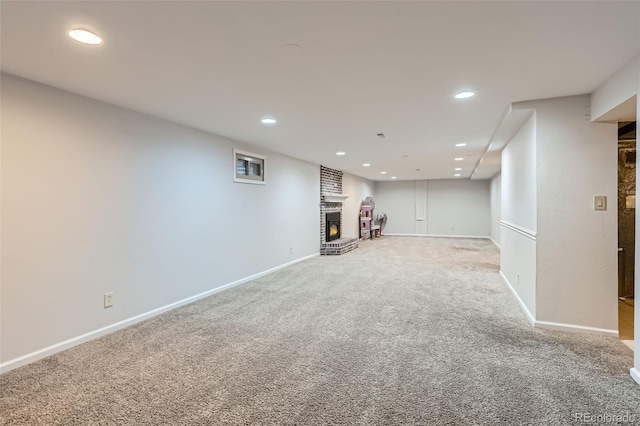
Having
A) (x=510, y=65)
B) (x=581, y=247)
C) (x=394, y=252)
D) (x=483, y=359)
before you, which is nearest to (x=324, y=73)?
(x=510, y=65)

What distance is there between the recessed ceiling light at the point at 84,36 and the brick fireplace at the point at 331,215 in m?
6.02

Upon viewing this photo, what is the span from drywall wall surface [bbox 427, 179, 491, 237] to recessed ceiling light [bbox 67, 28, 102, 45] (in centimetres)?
1157

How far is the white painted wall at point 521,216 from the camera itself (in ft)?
10.4

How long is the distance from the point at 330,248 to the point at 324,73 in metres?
5.56

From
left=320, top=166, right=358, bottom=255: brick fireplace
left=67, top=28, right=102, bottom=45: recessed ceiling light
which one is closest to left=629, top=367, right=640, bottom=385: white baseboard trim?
left=67, top=28, right=102, bottom=45: recessed ceiling light

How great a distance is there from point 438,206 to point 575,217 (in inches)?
364

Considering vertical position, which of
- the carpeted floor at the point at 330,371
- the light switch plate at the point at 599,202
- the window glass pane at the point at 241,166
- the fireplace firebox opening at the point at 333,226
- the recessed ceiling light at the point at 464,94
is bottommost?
the carpeted floor at the point at 330,371

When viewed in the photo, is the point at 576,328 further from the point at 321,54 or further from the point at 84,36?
the point at 84,36

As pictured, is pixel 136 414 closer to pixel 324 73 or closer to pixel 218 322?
pixel 218 322

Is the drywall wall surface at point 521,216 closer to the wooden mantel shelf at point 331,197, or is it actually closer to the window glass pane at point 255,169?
the window glass pane at point 255,169

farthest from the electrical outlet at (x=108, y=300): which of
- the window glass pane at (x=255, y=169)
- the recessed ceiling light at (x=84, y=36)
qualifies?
the window glass pane at (x=255, y=169)

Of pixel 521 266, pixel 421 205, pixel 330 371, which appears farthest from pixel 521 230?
pixel 421 205

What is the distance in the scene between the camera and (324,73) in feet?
7.61

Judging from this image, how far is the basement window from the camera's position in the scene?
4.73 m
